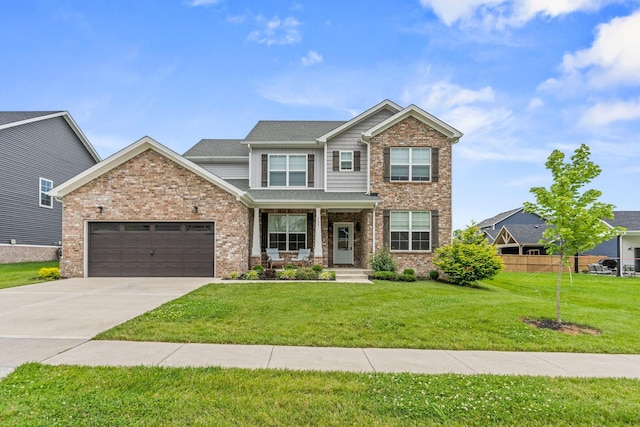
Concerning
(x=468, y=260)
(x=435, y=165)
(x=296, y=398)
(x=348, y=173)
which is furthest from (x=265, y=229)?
(x=296, y=398)

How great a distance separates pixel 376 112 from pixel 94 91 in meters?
15.6

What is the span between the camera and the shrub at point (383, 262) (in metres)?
14.2

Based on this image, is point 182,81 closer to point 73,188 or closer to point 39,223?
point 73,188

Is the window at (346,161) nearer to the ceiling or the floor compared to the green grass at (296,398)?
nearer to the ceiling

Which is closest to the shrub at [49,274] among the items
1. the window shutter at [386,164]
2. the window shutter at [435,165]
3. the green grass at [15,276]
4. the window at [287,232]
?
the green grass at [15,276]

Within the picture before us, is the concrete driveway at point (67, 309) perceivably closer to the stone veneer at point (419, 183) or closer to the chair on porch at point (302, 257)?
the chair on porch at point (302, 257)

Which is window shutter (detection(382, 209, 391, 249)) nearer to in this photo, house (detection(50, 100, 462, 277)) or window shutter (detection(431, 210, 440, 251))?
house (detection(50, 100, 462, 277))

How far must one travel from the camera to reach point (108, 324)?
652cm

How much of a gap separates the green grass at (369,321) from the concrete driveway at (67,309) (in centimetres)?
63

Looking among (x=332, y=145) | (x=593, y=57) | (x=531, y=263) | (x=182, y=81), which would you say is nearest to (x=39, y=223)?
(x=182, y=81)

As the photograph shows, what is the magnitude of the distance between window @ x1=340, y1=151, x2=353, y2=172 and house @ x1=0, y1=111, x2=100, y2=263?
586 inches

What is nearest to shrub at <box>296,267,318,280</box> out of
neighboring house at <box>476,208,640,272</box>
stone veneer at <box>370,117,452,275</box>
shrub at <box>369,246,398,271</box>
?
shrub at <box>369,246,398,271</box>

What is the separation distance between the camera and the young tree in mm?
7180

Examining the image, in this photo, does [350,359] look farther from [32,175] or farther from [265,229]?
[32,175]
